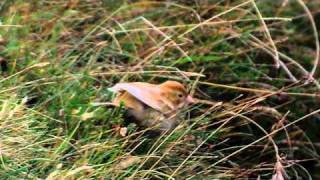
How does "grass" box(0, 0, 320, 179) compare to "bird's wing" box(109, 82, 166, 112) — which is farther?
"bird's wing" box(109, 82, 166, 112)

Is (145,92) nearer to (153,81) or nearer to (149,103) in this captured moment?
(149,103)

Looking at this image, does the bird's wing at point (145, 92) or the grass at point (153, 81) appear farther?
the bird's wing at point (145, 92)

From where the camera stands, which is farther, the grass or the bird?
the bird

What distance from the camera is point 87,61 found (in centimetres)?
305

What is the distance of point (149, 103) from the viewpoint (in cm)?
270

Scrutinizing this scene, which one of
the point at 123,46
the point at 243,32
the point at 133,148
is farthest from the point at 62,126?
the point at 243,32

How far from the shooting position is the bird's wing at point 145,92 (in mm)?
2707

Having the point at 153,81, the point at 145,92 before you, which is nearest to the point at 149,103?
the point at 145,92

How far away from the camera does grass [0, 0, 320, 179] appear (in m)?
2.55

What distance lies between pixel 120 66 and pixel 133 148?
0.52 metres

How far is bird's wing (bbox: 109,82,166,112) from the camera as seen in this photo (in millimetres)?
2707

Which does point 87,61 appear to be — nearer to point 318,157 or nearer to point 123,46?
point 123,46

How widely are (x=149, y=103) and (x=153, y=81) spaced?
0.40 m

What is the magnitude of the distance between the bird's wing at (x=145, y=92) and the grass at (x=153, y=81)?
0.09 m
